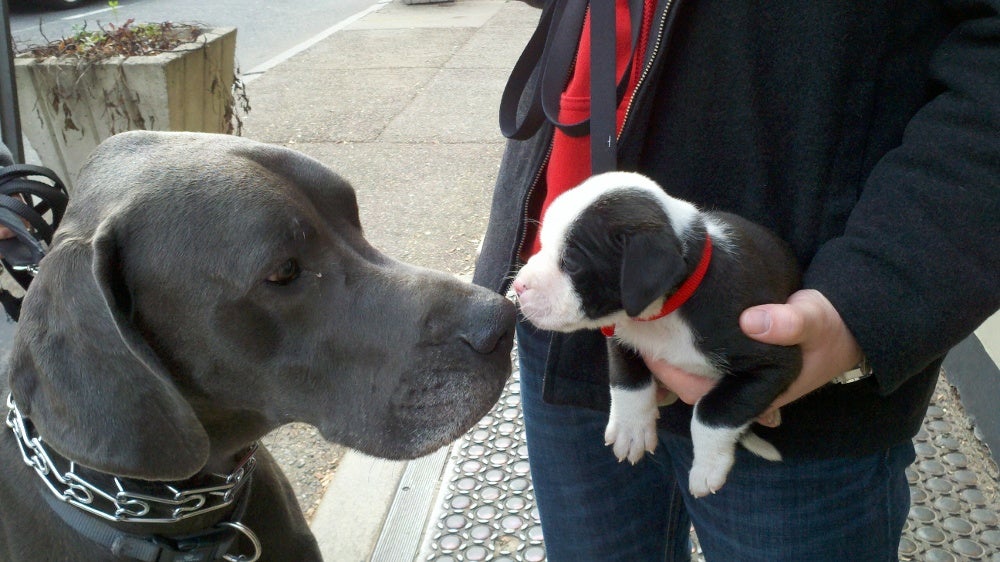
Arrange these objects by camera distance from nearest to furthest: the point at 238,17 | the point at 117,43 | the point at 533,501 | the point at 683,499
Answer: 1. the point at 683,499
2. the point at 533,501
3. the point at 117,43
4. the point at 238,17

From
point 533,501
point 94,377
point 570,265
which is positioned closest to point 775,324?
point 570,265

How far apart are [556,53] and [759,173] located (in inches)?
22.6

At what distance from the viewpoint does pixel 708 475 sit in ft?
5.59

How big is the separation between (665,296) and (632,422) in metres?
0.32

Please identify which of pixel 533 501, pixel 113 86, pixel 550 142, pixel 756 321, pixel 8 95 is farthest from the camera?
pixel 113 86

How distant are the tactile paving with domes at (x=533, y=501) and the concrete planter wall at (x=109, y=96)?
121 inches

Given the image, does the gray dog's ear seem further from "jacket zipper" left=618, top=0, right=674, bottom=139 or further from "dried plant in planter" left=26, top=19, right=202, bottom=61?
"dried plant in planter" left=26, top=19, right=202, bottom=61

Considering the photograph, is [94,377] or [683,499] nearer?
[94,377]

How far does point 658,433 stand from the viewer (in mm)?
1952

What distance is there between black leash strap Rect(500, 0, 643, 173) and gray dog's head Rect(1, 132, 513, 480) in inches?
19.2

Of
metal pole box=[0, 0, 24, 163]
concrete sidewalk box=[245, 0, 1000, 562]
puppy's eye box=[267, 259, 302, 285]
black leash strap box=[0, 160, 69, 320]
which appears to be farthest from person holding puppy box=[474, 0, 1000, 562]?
metal pole box=[0, 0, 24, 163]

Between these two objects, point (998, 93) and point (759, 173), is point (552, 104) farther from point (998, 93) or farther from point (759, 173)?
point (998, 93)

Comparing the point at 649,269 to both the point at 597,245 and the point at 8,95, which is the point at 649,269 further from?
the point at 8,95

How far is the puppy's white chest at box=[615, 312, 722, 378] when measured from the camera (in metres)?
1.75
